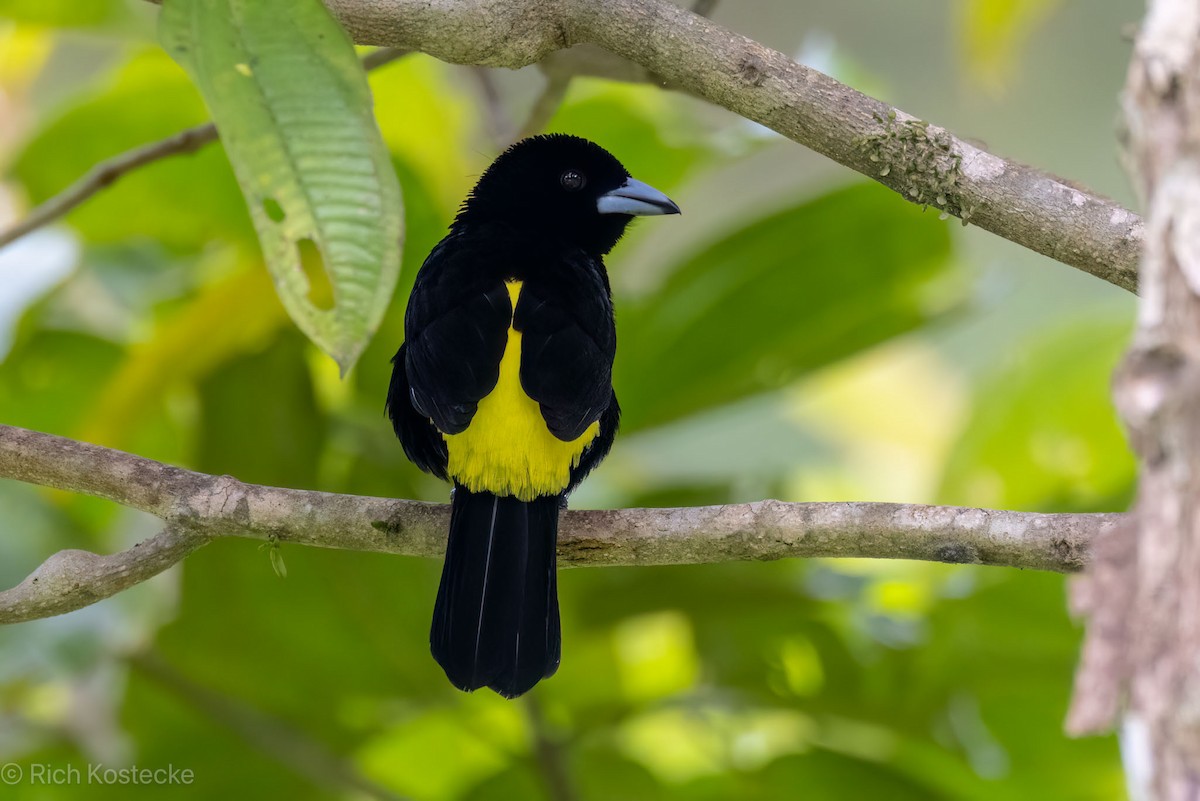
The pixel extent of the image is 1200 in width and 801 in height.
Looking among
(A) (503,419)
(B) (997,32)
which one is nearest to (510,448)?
(A) (503,419)

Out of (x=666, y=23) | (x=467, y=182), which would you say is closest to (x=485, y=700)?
(x=467, y=182)

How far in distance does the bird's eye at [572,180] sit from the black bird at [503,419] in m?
0.35

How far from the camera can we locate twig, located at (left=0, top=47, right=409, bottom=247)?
249cm

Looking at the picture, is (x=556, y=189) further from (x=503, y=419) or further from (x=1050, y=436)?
(x=1050, y=436)

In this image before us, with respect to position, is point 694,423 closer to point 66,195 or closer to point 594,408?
point 594,408

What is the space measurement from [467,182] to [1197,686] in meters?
3.60

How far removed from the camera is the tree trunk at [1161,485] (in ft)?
2.97

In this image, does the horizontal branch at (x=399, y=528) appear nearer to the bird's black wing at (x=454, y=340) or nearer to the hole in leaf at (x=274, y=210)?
the bird's black wing at (x=454, y=340)

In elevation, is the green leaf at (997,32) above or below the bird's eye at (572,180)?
above

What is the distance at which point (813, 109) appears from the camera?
1743mm

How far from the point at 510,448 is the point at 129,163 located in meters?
0.94

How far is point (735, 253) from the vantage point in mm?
3357

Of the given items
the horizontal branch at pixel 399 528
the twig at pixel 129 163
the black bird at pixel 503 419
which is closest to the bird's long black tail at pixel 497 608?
the black bird at pixel 503 419

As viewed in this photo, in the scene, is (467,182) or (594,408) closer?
(594,408)
